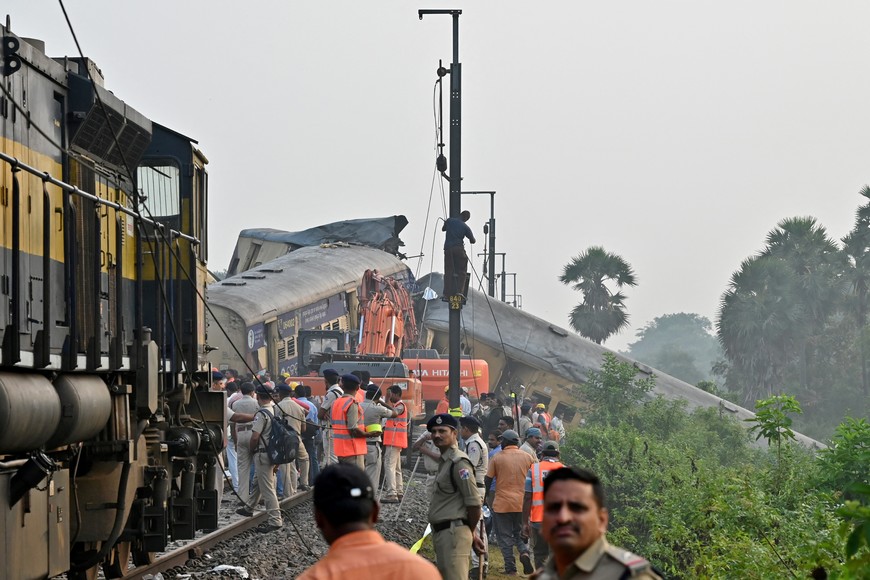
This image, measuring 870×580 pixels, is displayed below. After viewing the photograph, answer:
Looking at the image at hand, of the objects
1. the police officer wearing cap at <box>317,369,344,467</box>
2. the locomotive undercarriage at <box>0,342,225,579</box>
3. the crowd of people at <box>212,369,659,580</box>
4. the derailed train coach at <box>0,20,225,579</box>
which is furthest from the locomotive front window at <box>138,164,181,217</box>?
the police officer wearing cap at <box>317,369,344,467</box>

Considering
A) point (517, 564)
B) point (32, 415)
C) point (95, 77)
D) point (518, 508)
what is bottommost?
point (517, 564)

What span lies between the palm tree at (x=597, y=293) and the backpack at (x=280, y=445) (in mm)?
45804

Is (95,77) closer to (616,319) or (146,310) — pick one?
→ (146,310)

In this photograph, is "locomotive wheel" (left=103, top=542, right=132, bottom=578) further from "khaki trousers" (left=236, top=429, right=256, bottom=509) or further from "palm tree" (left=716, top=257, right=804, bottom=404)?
"palm tree" (left=716, top=257, right=804, bottom=404)

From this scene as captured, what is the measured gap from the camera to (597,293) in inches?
2475

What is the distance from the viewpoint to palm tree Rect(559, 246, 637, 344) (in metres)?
61.4

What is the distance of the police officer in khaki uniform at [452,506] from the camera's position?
9.45 m

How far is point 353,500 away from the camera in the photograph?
4.26 metres

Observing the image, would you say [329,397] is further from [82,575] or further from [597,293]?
[597,293]

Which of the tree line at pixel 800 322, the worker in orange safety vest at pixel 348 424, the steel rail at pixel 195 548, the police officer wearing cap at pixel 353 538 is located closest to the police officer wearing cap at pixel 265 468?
the steel rail at pixel 195 548

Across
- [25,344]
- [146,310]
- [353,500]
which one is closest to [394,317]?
[146,310]

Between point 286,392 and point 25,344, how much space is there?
10.2 meters

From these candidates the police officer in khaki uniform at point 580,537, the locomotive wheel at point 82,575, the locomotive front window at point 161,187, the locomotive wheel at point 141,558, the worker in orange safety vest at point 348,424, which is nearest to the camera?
the police officer in khaki uniform at point 580,537

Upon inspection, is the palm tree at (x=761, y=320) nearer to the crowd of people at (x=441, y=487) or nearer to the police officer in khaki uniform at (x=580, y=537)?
the crowd of people at (x=441, y=487)
